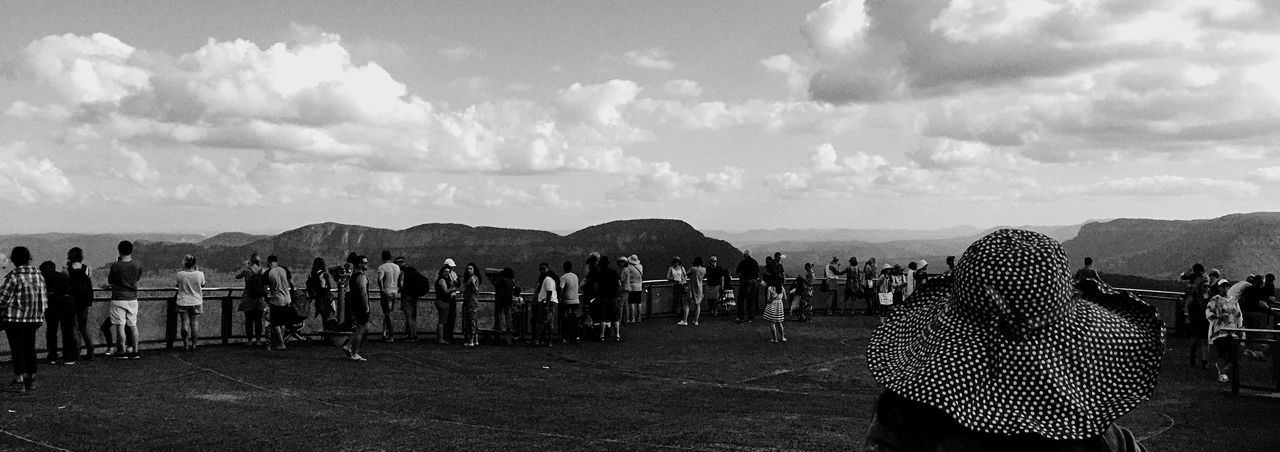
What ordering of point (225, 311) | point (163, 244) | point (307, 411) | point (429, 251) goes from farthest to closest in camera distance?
point (429, 251), point (163, 244), point (225, 311), point (307, 411)

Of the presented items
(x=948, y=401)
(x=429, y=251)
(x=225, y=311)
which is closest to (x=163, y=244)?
(x=429, y=251)

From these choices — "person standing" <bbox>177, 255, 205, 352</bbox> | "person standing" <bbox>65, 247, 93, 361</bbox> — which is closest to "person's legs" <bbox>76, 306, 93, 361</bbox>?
"person standing" <bbox>65, 247, 93, 361</bbox>

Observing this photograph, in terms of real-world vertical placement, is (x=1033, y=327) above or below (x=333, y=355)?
above

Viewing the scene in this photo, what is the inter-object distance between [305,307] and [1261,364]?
17.2 m

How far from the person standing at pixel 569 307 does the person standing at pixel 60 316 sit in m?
8.41


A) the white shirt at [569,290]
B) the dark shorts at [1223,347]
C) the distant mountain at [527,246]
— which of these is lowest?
the dark shorts at [1223,347]

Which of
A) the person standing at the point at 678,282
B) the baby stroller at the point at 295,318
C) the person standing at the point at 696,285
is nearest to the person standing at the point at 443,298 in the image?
the baby stroller at the point at 295,318

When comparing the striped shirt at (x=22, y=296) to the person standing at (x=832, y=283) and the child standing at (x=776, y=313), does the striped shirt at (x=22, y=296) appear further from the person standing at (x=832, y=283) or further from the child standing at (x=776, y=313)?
the person standing at (x=832, y=283)

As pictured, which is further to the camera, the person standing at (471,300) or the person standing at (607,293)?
the person standing at (607,293)

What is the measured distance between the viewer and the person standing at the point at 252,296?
58.9ft

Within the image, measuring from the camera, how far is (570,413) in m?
11.1

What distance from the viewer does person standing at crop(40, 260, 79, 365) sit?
14877 millimetres

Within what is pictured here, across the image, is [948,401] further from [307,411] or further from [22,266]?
[22,266]

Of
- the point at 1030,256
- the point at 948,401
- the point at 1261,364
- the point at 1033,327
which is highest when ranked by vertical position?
the point at 1030,256
